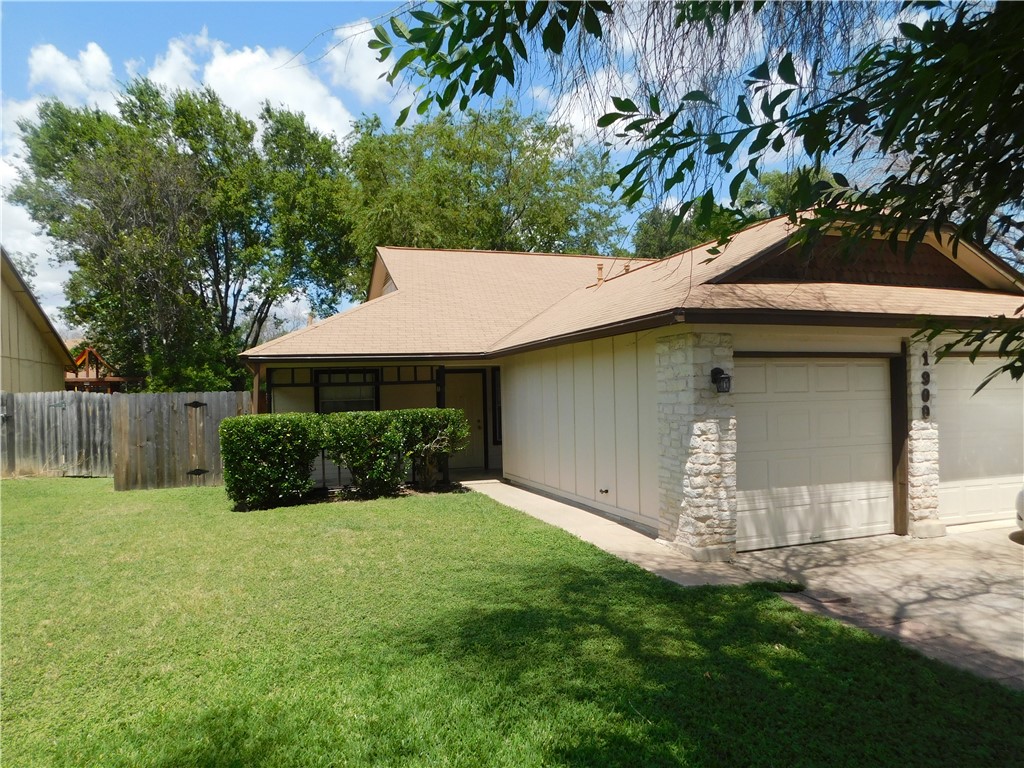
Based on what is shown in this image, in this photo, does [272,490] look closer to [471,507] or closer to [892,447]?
[471,507]

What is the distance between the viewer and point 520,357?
1259 cm

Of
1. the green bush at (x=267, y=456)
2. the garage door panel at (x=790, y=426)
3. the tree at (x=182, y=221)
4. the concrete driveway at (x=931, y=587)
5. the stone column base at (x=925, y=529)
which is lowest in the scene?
the concrete driveway at (x=931, y=587)

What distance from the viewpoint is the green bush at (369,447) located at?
11047mm

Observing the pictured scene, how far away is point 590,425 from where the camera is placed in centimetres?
973

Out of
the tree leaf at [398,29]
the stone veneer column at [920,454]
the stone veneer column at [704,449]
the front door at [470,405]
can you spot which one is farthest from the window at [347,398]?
the tree leaf at [398,29]

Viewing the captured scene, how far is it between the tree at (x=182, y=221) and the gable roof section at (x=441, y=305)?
35.5ft

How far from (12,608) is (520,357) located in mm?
8749

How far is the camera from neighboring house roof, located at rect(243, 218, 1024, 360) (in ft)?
23.3

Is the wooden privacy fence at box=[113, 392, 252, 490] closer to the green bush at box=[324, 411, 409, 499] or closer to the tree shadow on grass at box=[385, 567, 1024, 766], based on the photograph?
the green bush at box=[324, 411, 409, 499]

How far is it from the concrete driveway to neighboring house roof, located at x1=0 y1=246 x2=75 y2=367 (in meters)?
19.9

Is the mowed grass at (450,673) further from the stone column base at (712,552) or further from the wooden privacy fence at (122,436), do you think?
the wooden privacy fence at (122,436)

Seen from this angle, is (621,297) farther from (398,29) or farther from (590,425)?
(398,29)

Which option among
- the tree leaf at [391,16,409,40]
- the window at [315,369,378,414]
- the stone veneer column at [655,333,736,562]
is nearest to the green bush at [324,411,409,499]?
the window at [315,369,378,414]

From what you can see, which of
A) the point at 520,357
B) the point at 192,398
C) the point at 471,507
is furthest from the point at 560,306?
the point at 192,398
